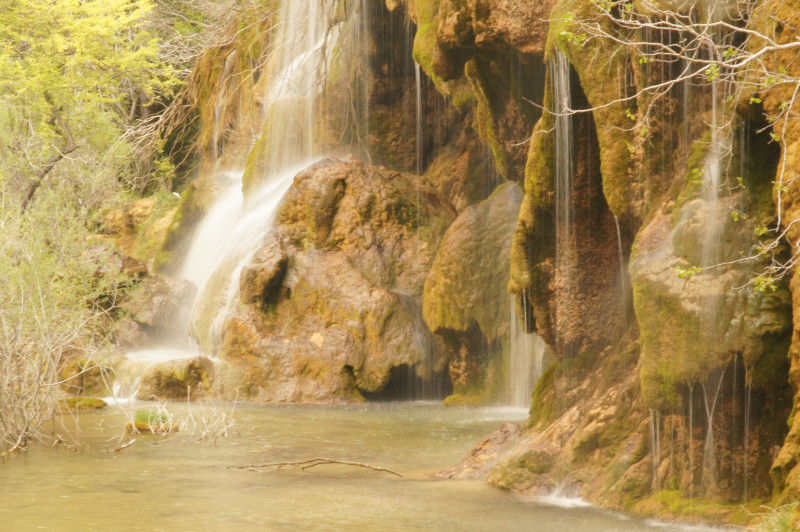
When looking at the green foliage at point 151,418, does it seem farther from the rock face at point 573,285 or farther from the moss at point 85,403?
the rock face at point 573,285

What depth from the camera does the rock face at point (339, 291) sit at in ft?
59.5

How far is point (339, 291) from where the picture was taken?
1888 centimetres

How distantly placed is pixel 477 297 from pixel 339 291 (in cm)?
282

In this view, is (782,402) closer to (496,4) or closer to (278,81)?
(496,4)

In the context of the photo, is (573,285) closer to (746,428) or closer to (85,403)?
(746,428)

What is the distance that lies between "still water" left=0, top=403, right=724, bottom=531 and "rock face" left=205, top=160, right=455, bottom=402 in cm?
330

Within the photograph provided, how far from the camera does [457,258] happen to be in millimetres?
17922

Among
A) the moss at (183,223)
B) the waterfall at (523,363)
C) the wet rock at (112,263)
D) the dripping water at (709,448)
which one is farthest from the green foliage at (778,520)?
the moss at (183,223)

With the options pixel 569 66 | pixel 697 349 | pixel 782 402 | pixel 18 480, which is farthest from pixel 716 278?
pixel 18 480

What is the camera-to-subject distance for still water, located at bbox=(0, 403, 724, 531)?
8.54m

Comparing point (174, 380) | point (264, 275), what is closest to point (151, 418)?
point (174, 380)

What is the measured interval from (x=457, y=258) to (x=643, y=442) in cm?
911

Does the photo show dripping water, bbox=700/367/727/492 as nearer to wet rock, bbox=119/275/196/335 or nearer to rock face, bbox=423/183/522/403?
rock face, bbox=423/183/522/403

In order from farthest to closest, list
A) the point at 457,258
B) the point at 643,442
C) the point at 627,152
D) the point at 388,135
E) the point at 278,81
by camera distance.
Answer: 1. the point at 278,81
2. the point at 388,135
3. the point at 457,258
4. the point at 627,152
5. the point at 643,442
